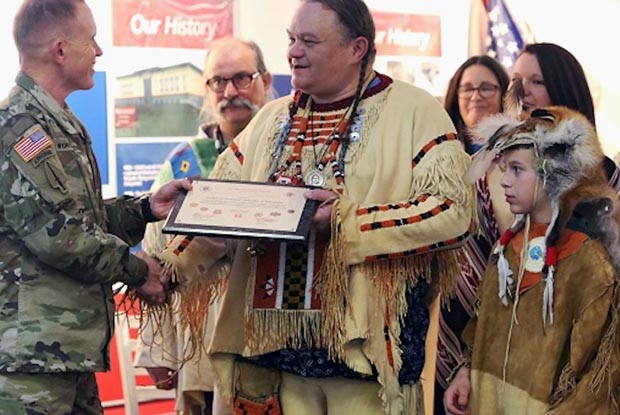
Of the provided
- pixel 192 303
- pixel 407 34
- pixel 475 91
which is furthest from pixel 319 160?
pixel 407 34

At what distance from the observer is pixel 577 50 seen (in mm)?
5348

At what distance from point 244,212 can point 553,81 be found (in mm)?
1220

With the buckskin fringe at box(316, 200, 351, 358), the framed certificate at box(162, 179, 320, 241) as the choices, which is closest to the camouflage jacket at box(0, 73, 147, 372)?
the framed certificate at box(162, 179, 320, 241)

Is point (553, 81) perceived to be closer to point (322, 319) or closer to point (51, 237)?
point (322, 319)

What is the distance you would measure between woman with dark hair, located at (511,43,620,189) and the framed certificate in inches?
40.0

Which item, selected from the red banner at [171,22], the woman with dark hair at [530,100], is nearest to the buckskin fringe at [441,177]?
the woman with dark hair at [530,100]

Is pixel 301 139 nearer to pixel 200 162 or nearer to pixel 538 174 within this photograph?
pixel 538 174

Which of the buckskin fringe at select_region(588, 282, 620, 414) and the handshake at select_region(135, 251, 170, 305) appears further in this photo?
the handshake at select_region(135, 251, 170, 305)

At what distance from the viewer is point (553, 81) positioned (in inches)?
114

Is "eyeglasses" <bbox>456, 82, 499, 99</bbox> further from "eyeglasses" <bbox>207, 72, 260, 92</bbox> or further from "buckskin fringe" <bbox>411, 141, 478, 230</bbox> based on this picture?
"buckskin fringe" <bbox>411, 141, 478, 230</bbox>

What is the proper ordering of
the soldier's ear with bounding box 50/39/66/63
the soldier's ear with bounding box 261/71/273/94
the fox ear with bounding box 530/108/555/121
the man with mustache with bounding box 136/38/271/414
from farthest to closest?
1. the soldier's ear with bounding box 261/71/273/94
2. the man with mustache with bounding box 136/38/271/414
3. the fox ear with bounding box 530/108/555/121
4. the soldier's ear with bounding box 50/39/66/63

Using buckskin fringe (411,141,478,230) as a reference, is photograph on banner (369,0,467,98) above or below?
above

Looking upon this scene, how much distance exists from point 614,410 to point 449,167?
2.30 ft

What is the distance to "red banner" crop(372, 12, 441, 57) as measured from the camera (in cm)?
489
